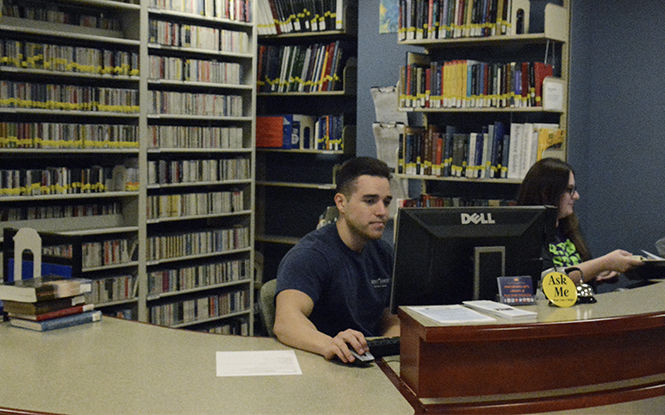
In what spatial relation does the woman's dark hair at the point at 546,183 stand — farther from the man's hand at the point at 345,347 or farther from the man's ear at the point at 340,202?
the man's hand at the point at 345,347

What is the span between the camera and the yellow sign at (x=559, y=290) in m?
2.38

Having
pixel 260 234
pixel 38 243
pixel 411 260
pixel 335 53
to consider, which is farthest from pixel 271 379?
pixel 260 234

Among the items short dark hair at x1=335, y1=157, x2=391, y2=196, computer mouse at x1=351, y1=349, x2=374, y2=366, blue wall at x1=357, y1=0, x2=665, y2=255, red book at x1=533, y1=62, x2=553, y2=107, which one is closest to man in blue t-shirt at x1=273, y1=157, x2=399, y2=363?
short dark hair at x1=335, y1=157, x2=391, y2=196

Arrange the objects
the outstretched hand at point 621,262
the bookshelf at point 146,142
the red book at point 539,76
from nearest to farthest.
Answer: the outstretched hand at point 621,262 < the red book at point 539,76 < the bookshelf at point 146,142

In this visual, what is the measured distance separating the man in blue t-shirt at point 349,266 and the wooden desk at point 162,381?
276 millimetres

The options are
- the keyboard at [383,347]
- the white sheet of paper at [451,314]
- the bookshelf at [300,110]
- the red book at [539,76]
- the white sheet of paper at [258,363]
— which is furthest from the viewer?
the bookshelf at [300,110]

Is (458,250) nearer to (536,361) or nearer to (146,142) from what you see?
(536,361)

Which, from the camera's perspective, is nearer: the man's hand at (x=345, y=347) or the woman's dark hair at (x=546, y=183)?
the man's hand at (x=345, y=347)

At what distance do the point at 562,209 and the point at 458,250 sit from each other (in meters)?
1.45

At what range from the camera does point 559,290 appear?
2.39 metres

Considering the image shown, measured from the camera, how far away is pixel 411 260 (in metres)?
2.38

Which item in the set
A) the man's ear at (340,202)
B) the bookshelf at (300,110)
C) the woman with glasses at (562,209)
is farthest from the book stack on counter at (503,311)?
the bookshelf at (300,110)

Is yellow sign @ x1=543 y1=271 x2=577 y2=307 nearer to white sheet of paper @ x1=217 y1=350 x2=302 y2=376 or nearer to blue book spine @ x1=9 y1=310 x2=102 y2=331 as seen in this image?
white sheet of paper @ x1=217 y1=350 x2=302 y2=376

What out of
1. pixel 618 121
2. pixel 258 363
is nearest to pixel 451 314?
pixel 258 363
